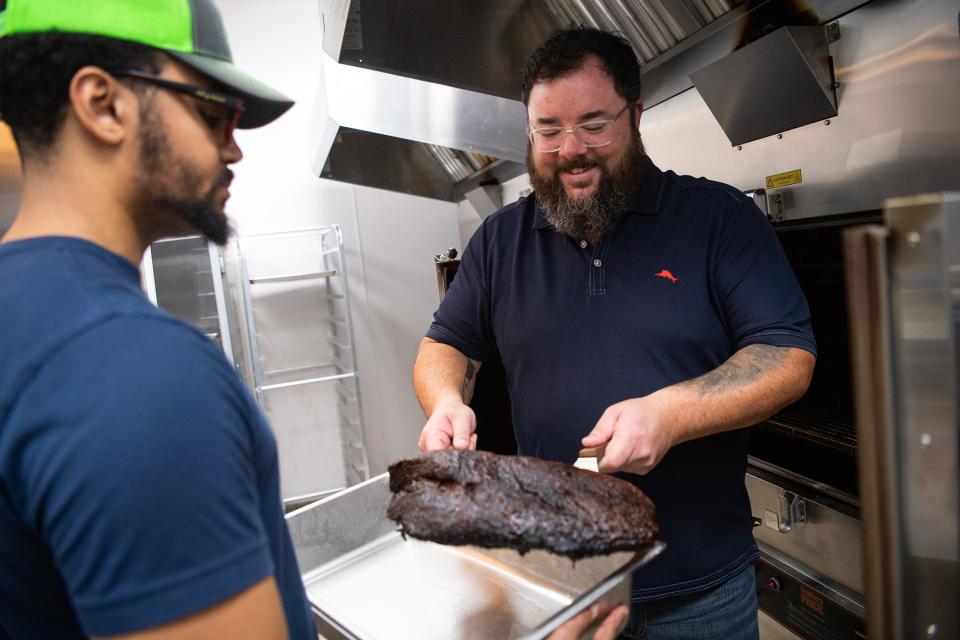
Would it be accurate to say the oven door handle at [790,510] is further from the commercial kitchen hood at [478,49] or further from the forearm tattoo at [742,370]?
the commercial kitchen hood at [478,49]

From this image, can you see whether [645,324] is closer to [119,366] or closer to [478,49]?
[119,366]

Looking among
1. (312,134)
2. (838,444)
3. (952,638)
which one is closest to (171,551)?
(952,638)

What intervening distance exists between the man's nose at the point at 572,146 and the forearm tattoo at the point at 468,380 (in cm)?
52

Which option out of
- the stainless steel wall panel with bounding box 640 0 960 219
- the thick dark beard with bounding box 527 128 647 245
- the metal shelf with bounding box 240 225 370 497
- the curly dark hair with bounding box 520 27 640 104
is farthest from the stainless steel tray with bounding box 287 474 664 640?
the metal shelf with bounding box 240 225 370 497

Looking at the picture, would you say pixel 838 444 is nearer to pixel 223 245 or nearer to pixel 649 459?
pixel 649 459

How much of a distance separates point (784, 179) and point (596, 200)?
71 cm

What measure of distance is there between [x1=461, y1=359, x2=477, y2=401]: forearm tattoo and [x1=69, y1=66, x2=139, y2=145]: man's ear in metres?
0.93

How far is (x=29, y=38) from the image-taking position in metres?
0.55

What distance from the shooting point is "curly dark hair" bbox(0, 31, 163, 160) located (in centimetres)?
55

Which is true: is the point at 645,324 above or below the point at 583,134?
below

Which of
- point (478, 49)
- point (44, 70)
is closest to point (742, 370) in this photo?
point (44, 70)

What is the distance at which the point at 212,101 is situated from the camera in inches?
24.5

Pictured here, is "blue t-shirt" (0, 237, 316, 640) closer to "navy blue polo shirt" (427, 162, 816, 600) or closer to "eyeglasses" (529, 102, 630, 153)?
"navy blue polo shirt" (427, 162, 816, 600)

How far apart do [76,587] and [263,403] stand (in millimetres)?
3370
